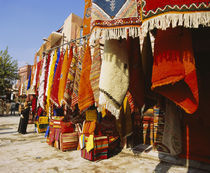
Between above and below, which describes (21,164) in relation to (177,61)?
below

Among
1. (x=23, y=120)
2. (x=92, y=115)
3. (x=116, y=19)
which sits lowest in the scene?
(x=23, y=120)

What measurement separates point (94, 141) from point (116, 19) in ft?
9.33

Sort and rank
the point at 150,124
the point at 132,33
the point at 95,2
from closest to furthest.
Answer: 1. the point at 132,33
2. the point at 95,2
3. the point at 150,124

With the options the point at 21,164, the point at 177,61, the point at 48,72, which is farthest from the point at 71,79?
the point at 177,61

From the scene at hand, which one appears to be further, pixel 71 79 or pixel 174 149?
pixel 71 79

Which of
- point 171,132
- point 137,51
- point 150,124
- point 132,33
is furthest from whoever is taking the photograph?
point 150,124

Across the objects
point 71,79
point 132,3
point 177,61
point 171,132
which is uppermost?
point 132,3

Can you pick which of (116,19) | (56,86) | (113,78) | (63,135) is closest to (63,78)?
(56,86)

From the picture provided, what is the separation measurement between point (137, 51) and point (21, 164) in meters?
3.34

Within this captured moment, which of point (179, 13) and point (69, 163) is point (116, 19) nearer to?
point (179, 13)

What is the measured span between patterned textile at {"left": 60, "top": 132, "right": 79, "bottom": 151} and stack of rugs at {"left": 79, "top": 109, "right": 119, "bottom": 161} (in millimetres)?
662

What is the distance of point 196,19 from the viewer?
112 centimetres

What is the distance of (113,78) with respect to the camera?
1606mm

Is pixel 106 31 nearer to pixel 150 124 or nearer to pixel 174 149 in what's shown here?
pixel 174 149
